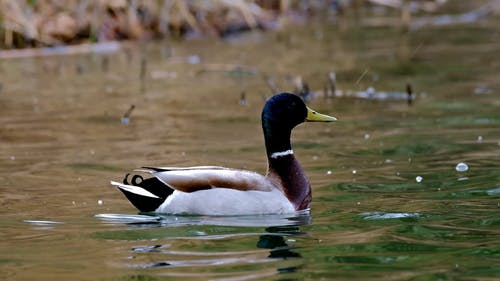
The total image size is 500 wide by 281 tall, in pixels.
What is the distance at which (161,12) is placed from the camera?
Answer: 877 inches

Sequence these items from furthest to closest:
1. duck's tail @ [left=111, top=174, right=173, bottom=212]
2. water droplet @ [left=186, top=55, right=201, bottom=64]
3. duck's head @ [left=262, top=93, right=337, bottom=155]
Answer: water droplet @ [left=186, top=55, right=201, bottom=64] < duck's head @ [left=262, top=93, right=337, bottom=155] < duck's tail @ [left=111, top=174, right=173, bottom=212]

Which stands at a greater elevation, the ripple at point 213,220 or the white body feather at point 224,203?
the white body feather at point 224,203

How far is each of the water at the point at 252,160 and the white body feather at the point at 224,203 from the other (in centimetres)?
8

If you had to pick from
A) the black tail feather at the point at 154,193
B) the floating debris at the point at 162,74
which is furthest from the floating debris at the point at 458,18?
the black tail feather at the point at 154,193

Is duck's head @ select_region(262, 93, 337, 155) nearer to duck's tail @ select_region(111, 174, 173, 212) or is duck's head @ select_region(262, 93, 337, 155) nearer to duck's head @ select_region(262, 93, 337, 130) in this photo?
duck's head @ select_region(262, 93, 337, 130)

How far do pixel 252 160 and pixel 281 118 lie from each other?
1.98 metres

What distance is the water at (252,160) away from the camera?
22.1 feet

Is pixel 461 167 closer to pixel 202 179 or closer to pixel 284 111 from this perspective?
pixel 284 111

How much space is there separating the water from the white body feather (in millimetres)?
84

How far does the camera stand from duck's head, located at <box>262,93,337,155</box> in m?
8.78

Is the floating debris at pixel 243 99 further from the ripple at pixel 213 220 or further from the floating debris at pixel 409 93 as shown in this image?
the ripple at pixel 213 220

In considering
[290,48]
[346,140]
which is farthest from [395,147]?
[290,48]

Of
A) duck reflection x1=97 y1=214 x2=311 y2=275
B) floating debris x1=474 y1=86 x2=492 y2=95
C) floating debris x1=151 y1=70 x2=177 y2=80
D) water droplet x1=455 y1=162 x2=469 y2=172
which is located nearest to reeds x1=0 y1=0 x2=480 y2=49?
floating debris x1=151 y1=70 x2=177 y2=80

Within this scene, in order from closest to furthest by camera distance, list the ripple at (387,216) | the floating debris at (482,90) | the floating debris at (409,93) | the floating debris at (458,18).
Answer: the ripple at (387,216) → the floating debris at (409,93) → the floating debris at (482,90) → the floating debris at (458,18)
